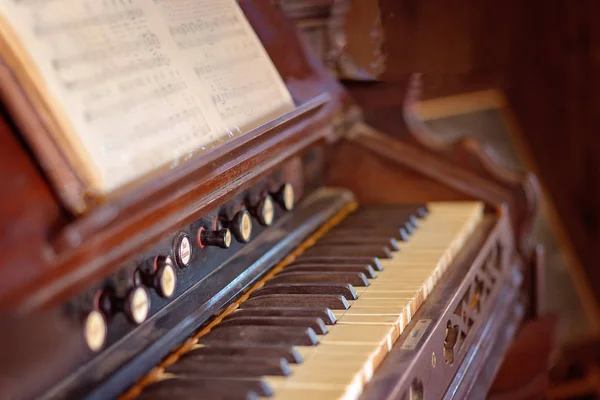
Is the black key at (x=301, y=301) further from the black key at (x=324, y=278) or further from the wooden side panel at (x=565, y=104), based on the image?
the wooden side panel at (x=565, y=104)

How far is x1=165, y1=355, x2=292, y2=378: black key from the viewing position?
50.3 inches

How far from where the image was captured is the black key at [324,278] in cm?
173

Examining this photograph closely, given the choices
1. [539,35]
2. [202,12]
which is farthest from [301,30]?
[539,35]

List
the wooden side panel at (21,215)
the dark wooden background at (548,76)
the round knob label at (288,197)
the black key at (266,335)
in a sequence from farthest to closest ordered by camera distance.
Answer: the dark wooden background at (548,76)
the round knob label at (288,197)
the black key at (266,335)
the wooden side panel at (21,215)

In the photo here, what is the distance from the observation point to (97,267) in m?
1.19

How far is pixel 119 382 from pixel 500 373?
1.80 m

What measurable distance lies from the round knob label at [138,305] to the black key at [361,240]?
0.76 metres

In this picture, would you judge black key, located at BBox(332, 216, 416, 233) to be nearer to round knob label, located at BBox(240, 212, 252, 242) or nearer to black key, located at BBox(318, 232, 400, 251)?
black key, located at BBox(318, 232, 400, 251)

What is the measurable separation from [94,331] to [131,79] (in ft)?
1.55

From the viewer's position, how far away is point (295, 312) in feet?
5.00

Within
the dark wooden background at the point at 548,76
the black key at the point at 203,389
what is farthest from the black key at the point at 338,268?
the dark wooden background at the point at 548,76

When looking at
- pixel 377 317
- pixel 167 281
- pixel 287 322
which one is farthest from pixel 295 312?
pixel 167 281

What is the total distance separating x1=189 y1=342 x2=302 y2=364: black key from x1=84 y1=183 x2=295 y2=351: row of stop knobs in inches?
5.0

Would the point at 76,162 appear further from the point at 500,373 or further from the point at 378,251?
the point at 500,373
